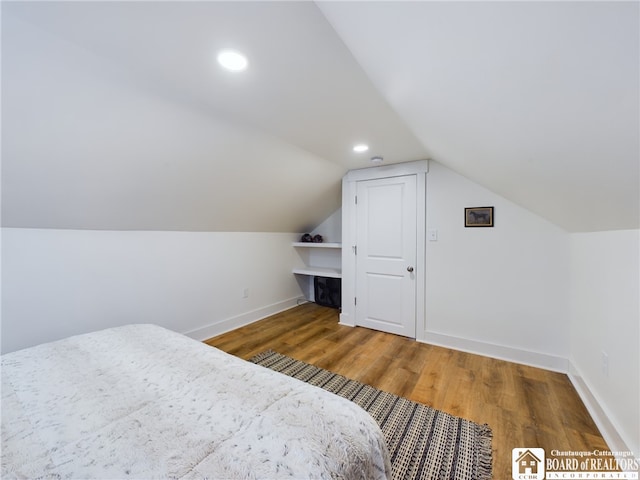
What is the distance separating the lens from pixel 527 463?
Result: 1.43 metres

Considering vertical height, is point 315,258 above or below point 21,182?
below

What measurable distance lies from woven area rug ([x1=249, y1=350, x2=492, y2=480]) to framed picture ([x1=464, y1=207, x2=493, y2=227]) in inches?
68.9

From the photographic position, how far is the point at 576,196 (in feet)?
4.38

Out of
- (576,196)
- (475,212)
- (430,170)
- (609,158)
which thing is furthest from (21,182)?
(475,212)

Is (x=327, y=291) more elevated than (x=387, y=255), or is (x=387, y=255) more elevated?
(x=387, y=255)

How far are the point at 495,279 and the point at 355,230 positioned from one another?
1578 mm

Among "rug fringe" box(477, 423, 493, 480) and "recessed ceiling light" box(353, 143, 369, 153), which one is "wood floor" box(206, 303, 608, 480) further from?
"recessed ceiling light" box(353, 143, 369, 153)

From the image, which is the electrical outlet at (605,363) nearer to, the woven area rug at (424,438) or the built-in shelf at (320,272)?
the woven area rug at (424,438)

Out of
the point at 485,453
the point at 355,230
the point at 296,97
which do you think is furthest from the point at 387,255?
the point at 296,97

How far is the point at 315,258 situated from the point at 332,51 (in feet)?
12.1

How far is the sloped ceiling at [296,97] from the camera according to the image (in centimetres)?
61

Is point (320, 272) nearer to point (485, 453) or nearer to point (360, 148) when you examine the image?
point (360, 148)

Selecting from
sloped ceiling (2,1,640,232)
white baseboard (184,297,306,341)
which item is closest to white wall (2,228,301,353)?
white baseboard (184,297,306,341)

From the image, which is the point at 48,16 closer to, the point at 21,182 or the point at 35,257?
the point at 21,182
